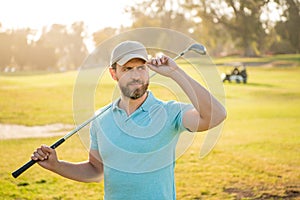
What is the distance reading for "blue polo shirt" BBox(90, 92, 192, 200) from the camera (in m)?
2.60

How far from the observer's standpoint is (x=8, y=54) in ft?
222

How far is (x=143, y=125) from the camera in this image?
2605 mm

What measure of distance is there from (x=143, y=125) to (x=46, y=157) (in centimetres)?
53

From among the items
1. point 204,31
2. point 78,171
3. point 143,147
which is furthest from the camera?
point 204,31

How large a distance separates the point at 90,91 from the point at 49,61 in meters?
70.6

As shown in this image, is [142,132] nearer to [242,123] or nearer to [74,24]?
[242,123]

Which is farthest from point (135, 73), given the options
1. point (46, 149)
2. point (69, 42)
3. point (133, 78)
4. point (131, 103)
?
point (69, 42)

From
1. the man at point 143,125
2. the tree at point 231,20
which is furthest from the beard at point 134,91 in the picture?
the tree at point 231,20

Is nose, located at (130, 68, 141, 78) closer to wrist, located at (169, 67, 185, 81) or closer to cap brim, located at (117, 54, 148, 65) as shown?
cap brim, located at (117, 54, 148, 65)

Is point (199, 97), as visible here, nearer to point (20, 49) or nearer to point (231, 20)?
point (231, 20)

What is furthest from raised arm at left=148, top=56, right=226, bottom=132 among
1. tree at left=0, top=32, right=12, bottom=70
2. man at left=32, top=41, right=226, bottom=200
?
tree at left=0, top=32, right=12, bottom=70

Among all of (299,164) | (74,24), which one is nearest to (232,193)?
(299,164)

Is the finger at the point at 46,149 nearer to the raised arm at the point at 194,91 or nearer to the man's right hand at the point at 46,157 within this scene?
the man's right hand at the point at 46,157

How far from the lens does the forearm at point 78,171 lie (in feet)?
9.38
